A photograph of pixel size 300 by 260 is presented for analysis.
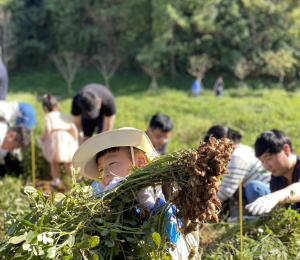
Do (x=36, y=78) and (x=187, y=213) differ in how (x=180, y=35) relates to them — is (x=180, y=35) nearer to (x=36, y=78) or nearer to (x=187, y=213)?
(x=36, y=78)

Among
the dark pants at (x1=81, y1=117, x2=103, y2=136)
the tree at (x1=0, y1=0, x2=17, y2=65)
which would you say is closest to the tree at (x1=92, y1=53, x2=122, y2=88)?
the tree at (x1=0, y1=0, x2=17, y2=65)

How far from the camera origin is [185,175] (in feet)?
4.59

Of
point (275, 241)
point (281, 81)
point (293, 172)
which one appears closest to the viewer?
point (275, 241)

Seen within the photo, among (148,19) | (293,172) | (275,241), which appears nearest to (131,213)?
(275,241)

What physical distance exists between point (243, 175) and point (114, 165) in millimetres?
1979

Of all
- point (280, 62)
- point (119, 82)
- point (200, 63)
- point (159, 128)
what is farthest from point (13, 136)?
point (119, 82)

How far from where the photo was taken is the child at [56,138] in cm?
484

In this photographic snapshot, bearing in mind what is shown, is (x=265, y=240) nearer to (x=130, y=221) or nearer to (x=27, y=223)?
(x=130, y=221)

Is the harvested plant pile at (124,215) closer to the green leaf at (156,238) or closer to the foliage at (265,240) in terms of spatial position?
the green leaf at (156,238)

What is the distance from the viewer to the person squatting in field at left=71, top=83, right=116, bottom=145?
4355mm

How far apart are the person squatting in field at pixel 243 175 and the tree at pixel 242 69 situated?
20757mm

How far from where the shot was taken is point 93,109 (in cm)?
438

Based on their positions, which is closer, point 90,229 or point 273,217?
point 90,229

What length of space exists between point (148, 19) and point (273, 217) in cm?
2849
